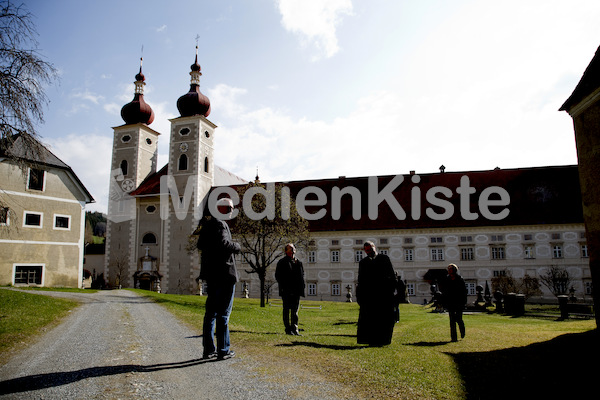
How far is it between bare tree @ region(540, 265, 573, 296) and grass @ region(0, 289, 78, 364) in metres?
31.8

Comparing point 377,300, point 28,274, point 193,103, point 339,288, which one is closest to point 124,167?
point 193,103

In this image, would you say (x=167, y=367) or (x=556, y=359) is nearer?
(x=167, y=367)

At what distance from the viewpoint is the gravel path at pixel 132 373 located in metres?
4.45

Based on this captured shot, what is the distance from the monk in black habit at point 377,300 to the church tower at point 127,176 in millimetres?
37309

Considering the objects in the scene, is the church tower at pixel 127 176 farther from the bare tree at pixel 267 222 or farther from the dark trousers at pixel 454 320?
the dark trousers at pixel 454 320

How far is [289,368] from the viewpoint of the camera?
557 cm

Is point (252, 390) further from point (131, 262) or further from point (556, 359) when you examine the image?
point (131, 262)

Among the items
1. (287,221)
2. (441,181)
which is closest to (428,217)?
(441,181)

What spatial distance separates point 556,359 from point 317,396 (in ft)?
15.3

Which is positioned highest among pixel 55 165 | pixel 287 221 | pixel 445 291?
pixel 55 165

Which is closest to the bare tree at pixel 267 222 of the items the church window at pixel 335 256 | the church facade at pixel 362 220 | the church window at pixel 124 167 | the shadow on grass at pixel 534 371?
the church facade at pixel 362 220

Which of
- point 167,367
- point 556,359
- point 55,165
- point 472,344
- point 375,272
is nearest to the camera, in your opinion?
point 167,367

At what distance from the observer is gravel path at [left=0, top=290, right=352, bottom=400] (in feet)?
14.6

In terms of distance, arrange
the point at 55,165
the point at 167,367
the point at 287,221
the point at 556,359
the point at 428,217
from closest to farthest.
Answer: the point at 167,367 → the point at 556,359 → the point at 287,221 → the point at 55,165 → the point at 428,217
